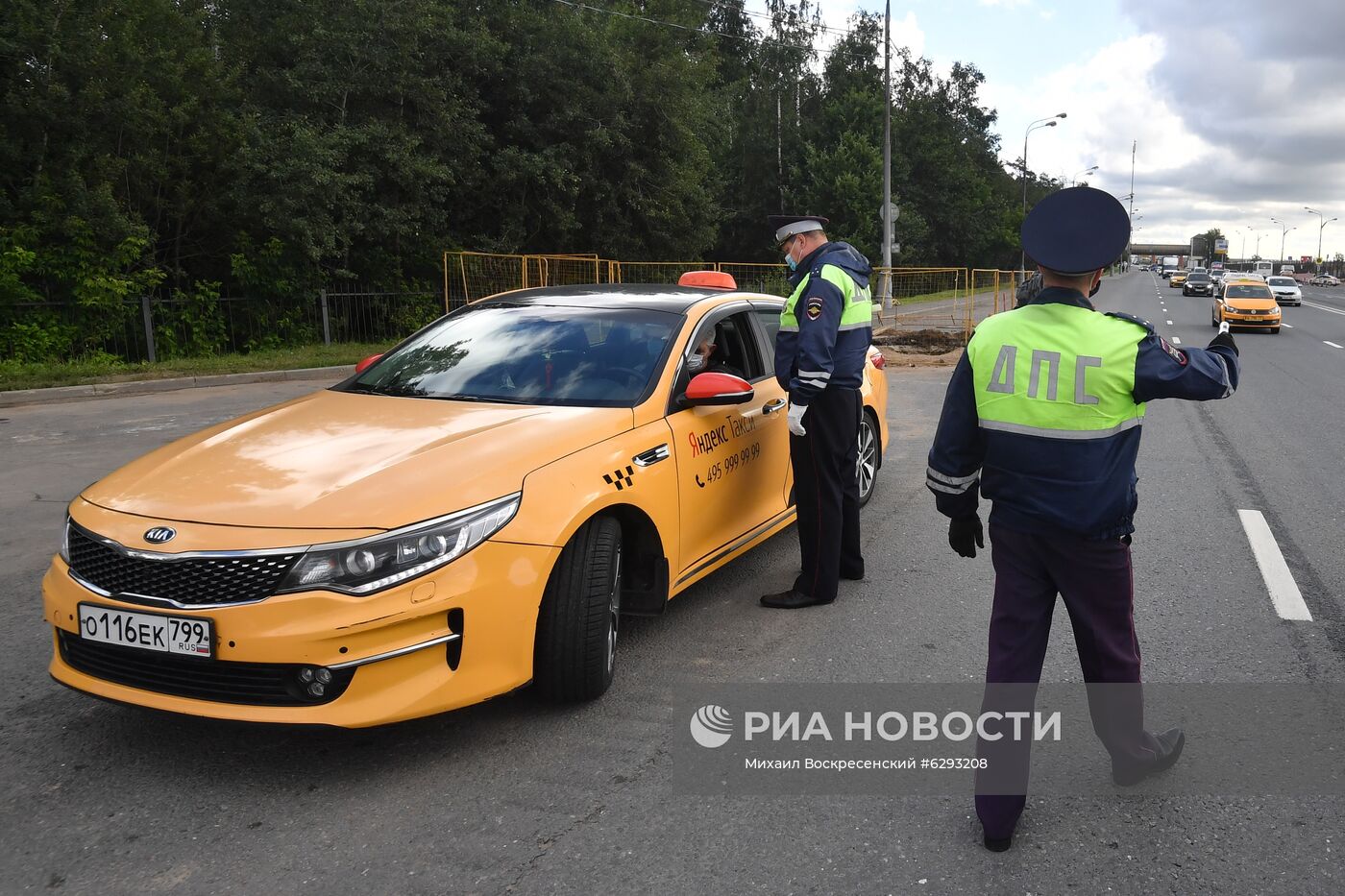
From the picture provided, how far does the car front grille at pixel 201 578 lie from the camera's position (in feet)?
9.57

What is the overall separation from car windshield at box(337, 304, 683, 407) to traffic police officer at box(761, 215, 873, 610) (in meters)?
0.61

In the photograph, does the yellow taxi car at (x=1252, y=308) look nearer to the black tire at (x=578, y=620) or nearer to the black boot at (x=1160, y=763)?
the black boot at (x=1160, y=763)

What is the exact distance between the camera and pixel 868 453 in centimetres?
650

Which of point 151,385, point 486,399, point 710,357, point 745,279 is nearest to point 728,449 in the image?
point 710,357

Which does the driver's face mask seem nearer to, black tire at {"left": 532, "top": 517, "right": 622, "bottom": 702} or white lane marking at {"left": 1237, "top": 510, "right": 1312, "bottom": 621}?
black tire at {"left": 532, "top": 517, "right": 622, "bottom": 702}

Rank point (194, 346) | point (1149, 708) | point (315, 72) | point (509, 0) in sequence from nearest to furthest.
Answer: point (1149, 708), point (194, 346), point (315, 72), point (509, 0)

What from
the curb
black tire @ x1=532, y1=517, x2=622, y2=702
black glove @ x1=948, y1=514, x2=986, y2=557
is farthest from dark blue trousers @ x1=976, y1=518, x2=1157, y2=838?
the curb

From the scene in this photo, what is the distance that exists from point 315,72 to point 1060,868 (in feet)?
66.5

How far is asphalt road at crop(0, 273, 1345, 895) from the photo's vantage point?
8.68ft

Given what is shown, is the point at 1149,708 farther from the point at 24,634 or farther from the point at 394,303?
the point at 394,303

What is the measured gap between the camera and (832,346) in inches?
179

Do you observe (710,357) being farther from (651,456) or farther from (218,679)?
(218,679)

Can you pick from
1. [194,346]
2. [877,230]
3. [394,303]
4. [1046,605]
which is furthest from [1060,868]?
[877,230]

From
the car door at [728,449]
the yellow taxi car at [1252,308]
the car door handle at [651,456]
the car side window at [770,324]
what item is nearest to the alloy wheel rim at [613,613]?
the car door handle at [651,456]
